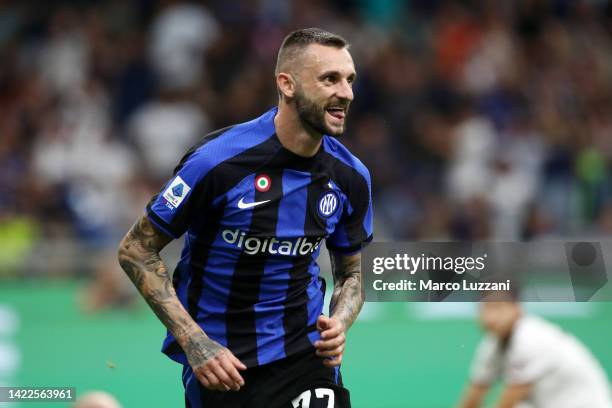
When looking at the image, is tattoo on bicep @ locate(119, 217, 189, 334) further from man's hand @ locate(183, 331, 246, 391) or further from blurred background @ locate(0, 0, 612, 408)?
blurred background @ locate(0, 0, 612, 408)

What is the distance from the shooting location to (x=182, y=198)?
4.74 m

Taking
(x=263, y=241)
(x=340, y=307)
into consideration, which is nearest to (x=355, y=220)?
(x=340, y=307)

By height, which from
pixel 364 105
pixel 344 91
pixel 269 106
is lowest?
pixel 344 91

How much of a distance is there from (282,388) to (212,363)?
16.5 inches

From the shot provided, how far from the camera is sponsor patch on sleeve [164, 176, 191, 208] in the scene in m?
4.74

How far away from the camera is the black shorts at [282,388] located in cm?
491

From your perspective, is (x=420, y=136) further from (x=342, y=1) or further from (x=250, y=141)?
(x=250, y=141)

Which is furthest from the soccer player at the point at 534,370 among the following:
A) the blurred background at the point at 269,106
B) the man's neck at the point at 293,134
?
the blurred background at the point at 269,106

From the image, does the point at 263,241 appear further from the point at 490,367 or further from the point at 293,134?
the point at 490,367

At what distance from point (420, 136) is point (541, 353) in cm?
781

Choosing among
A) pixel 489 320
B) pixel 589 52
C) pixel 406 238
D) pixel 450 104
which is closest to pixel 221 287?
pixel 489 320

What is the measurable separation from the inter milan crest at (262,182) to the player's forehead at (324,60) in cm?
47

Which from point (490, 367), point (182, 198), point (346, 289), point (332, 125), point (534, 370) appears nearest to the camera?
point (182, 198)

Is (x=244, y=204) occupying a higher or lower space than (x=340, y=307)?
higher
